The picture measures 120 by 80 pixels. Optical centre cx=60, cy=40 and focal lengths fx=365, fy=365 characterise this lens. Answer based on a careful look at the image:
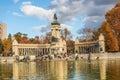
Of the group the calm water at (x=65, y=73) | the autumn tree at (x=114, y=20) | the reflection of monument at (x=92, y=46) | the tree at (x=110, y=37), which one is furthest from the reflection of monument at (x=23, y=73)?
the reflection of monument at (x=92, y=46)

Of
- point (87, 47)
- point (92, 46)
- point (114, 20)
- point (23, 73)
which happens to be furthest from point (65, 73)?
point (87, 47)

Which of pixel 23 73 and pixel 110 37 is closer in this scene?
pixel 23 73

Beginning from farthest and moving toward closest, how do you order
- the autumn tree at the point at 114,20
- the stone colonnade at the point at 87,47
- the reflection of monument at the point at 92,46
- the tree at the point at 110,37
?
the stone colonnade at the point at 87,47, the reflection of monument at the point at 92,46, the autumn tree at the point at 114,20, the tree at the point at 110,37

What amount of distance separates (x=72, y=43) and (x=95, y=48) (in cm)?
3056

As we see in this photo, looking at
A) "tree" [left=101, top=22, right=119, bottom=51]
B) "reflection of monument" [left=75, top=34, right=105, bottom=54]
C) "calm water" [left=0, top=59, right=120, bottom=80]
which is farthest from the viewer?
"reflection of monument" [left=75, top=34, right=105, bottom=54]

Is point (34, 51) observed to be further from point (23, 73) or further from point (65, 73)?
point (65, 73)

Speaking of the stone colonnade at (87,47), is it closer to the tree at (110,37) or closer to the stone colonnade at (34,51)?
the tree at (110,37)

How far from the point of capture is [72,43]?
16212 centimetres

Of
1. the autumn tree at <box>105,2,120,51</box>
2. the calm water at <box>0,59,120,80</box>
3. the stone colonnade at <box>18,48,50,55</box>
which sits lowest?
the calm water at <box>0,59,120,80</box>

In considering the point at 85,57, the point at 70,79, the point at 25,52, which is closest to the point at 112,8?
the point at 85,57

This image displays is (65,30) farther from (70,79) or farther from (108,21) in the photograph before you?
(70,79)

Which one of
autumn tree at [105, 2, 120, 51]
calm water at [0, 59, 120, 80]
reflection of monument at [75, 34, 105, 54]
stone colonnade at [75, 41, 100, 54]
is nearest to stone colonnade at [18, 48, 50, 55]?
stone colonnade at [75, 41, 100, 54]

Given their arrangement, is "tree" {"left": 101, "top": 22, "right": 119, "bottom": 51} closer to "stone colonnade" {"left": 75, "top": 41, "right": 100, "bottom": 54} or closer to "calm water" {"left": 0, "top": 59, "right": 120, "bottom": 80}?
"stone colonnade" {"left": 75, "top": 41, "right": 100, "bottom": 54}

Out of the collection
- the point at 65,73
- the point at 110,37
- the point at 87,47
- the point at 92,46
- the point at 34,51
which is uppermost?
the point at 110,37
